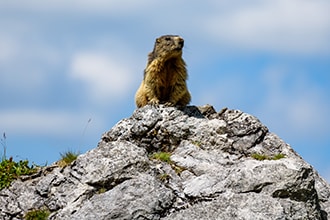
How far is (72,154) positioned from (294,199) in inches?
154

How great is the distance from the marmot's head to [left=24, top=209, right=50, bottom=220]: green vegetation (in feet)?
15.8

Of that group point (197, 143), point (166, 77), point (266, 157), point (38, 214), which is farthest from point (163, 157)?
point (166, 77)

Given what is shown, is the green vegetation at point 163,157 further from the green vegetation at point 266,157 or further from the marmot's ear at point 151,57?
the marmot's ear at point 151,57

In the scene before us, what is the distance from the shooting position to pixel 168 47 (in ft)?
47.3

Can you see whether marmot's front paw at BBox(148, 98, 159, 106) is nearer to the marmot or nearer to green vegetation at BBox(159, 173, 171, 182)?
the marmot

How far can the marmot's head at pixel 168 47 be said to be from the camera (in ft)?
47.0

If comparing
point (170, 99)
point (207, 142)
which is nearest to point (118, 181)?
point (207, 142)

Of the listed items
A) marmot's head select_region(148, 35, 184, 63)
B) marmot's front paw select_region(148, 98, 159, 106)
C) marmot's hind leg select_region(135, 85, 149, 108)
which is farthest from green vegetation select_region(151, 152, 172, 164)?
marmot's head select_region(148, 35, 184, 63)

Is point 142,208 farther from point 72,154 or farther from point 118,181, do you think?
point 72,154

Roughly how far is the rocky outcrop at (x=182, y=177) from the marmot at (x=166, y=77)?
3.51 ft

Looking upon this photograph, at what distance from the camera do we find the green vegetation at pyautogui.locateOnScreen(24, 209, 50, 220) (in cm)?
1080

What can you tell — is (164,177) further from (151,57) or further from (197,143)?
(151,57)

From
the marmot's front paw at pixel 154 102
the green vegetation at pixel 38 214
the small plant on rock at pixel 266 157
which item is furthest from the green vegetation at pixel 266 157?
the green vegetation at pixel 38 214

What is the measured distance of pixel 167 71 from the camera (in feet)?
47.5
